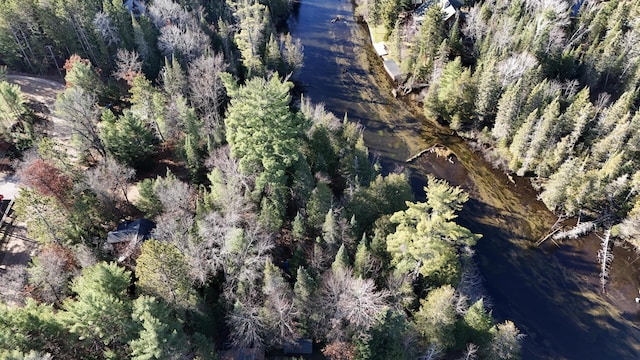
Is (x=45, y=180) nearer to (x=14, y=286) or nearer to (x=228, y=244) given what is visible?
(x=14, y=286)

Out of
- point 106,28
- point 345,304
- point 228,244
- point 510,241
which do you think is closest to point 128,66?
point 106,28

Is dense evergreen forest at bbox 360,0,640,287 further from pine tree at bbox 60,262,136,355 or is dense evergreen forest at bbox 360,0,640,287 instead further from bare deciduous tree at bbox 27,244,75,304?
bare deciduous tree at bbox 27,244,75,304

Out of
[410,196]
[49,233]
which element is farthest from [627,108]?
[49,233]

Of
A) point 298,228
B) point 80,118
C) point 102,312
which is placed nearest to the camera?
point 102,312

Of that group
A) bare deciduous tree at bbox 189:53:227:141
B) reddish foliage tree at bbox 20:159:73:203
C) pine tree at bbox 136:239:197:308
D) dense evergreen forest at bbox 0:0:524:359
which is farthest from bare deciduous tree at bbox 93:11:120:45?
pine tree at bbox 136:239:197:308

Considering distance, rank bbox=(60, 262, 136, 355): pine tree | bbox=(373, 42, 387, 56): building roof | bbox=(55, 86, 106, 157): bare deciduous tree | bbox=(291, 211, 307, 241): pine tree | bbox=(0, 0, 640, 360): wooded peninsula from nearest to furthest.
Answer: bbox=(60, 262, 136, 355): pine tree < bbox=(0, 0, 640, 360): wooded peninsula < bbox=(291, 211, 307, 241): pine tree < bbox=(55, 86, 106, 157): bare deciduous tree < bbox=(373, 42, 387, 56): building roof

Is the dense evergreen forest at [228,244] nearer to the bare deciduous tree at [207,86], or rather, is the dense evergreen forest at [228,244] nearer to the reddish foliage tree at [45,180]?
the reddish foliage tree at [45,180]
